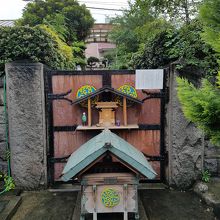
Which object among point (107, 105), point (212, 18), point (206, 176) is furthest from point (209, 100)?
point (206, 176)

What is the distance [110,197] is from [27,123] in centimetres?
208

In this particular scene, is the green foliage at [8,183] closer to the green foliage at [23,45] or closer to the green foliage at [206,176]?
the green foliage at [23,45]

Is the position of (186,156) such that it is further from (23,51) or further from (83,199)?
(23,51)

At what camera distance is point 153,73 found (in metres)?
4.21

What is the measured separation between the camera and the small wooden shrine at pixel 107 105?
3.98m

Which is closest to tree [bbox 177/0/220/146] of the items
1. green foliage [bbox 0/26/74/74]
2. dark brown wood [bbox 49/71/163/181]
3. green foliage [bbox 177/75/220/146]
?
green foliage [bbox 177/75/220/146]

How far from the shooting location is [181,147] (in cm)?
414

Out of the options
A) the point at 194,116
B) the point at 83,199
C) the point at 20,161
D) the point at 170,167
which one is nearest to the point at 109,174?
the point at 83,199

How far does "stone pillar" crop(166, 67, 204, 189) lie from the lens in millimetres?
4102

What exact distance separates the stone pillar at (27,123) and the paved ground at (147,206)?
362 millimetres

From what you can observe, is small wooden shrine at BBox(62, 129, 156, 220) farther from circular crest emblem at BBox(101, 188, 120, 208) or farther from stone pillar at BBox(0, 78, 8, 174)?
stone pillar at BBox(0, 78, 8, 174)

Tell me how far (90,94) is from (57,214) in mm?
1983

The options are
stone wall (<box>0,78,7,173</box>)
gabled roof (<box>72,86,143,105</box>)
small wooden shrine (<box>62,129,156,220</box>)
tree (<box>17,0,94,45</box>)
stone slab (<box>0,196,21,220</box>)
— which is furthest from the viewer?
tree (<box>17,0,94,45</box>)

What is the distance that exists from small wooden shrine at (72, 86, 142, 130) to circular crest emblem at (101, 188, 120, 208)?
1.33 metres
